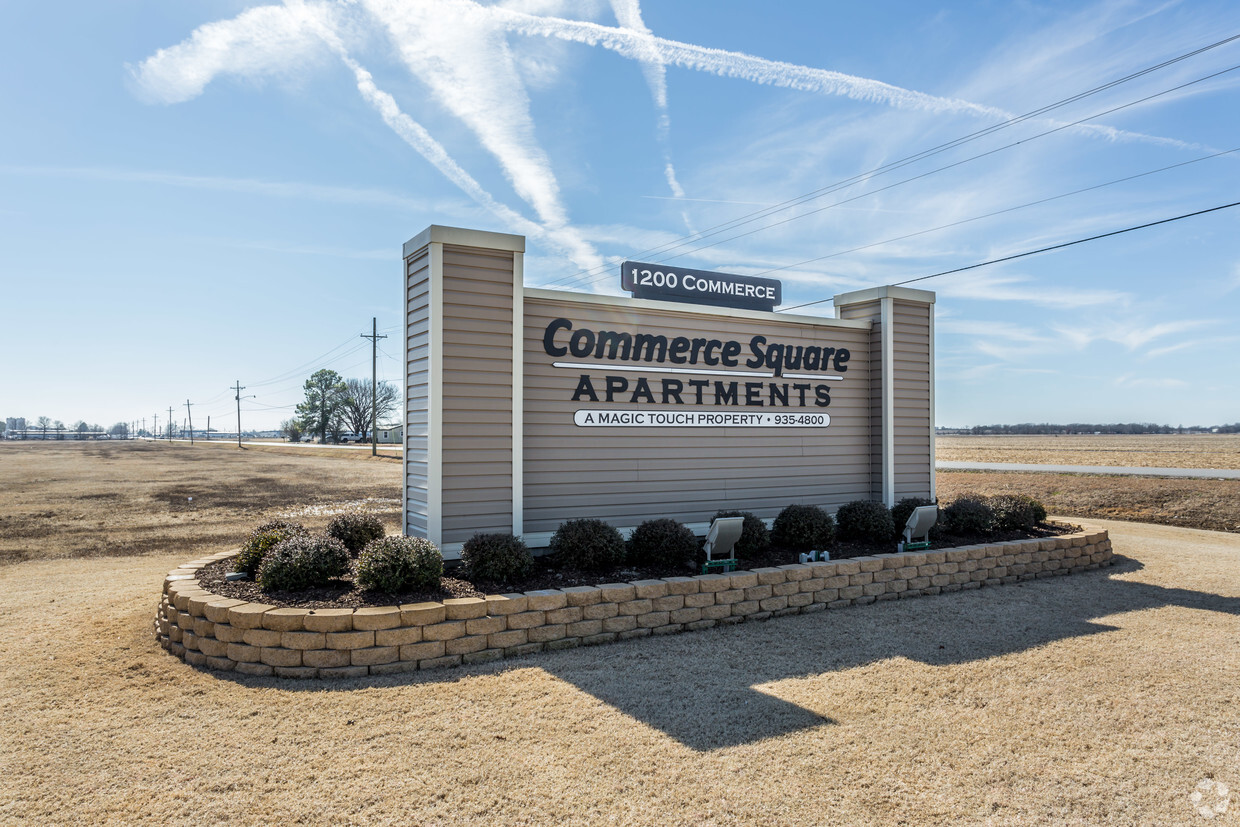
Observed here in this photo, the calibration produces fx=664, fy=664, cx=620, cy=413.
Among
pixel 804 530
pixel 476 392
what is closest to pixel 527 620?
pixel 476 392

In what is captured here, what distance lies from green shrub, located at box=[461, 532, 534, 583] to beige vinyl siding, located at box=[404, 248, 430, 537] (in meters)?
0.90

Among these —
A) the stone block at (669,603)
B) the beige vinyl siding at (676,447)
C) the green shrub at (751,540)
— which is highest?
the beige vinyl siding at (676,447)

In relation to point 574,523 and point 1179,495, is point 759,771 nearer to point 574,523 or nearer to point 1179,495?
point 574,523

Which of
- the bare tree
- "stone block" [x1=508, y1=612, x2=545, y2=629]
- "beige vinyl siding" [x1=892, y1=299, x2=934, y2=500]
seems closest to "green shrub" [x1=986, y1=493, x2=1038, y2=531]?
"beige vinyl siding" [x1=892, y1=299, x2=934, y2=500]

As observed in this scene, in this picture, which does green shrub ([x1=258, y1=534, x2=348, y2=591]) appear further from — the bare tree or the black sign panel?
the bare tree

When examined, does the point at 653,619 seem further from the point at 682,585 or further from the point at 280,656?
the point at 280,656

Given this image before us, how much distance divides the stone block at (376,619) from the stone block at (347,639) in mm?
48

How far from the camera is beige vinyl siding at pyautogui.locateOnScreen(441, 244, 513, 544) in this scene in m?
7.54

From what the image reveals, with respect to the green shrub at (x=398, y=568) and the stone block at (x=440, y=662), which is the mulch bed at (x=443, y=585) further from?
the stone block at (x=440, y=662)

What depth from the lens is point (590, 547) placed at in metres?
7.31

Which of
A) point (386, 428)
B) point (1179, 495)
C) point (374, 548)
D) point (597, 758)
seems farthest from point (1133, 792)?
point (386, 428)

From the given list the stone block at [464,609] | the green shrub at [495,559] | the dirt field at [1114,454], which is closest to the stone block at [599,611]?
the green shrub at [495,559]

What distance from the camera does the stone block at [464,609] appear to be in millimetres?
5789

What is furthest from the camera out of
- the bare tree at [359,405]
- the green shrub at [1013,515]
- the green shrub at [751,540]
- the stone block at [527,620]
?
the bare tree at [359,405]
